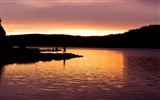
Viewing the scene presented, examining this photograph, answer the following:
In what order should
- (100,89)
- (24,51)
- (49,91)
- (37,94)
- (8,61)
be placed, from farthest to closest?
(24,51)
(8,61)
(100,89)
(49,91)
(37,94)

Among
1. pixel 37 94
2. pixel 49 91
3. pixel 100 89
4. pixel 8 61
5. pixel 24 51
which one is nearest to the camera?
pixel 37 94

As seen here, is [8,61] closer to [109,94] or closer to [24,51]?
[24,51]

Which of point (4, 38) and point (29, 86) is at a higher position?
point (4, 38)

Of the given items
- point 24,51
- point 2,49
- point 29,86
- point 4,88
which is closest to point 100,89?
point 29,86

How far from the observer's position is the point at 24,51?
95.6m

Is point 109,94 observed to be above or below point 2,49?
below

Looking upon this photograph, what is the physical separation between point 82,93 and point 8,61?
42646 mm

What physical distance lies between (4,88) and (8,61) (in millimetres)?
38915

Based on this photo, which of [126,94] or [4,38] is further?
[4,38]

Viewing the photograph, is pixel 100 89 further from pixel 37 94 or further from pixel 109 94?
pixel 37 94

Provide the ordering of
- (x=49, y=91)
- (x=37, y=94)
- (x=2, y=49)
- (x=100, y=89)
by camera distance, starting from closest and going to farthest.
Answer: (x=37, y=94), (x=49, y=91), (x=100, y=89), (x=2, y=49)

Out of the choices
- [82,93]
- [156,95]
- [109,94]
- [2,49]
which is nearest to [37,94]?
[82,93]

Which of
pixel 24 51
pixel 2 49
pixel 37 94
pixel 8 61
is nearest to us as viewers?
pixel 37 94

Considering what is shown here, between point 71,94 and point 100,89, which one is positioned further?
point 100,89
